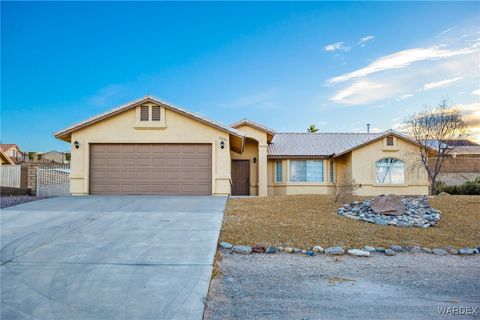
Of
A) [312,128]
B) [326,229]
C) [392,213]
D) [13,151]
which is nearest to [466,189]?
[392,213]

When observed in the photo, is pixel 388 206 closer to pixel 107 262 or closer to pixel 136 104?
pixel 107 262

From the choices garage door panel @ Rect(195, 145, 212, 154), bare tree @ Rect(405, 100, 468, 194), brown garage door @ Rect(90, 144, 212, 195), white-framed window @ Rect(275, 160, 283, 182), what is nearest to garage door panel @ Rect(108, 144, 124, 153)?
brown garage door @ Rect(90, 144, 212, 195)

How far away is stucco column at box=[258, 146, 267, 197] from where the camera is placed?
2003 centimetres

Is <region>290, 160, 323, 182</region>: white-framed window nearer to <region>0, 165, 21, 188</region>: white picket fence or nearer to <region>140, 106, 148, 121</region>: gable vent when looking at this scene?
<region>140, 106, 148, 121</region>: gable vent

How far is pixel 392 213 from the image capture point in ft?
34.7

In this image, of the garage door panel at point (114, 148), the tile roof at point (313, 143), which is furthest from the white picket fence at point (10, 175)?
the tile roof at point (313, 143)

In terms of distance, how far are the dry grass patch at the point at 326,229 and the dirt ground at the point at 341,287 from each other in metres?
0.78

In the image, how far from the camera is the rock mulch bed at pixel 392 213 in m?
10.0

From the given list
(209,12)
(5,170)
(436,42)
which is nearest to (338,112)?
(436,42)

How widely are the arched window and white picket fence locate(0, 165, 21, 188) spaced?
21.3 meters

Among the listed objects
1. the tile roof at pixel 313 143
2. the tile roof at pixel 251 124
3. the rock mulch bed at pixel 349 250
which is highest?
the tile roof at pixel 251 124

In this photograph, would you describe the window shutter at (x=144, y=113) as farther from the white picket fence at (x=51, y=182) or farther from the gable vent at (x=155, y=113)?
the white picket fence at (x=51, y=182)

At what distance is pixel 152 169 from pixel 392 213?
10.1 metres

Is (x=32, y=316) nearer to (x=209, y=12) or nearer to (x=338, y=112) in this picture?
(x=209, y=12)
